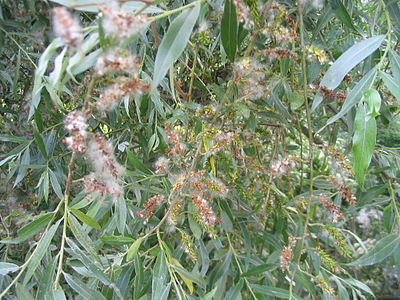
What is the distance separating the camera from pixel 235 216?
122 cm

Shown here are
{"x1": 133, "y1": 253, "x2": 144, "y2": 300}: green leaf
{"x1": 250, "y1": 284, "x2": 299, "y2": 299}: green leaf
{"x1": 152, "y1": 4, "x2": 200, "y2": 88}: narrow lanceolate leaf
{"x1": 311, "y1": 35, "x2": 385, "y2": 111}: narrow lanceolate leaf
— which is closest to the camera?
{"x1": 152, "y1": 4, "x2": 200, "y2": 88}: narrow lanceolate leaf

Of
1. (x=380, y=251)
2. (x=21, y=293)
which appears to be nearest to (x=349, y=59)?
(x=380, y=251)

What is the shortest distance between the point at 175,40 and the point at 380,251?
0.66m

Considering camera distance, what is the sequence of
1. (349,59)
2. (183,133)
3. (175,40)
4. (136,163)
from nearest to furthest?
(175,40), (349,59), (136,163), (183,133)

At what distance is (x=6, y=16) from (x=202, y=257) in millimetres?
864

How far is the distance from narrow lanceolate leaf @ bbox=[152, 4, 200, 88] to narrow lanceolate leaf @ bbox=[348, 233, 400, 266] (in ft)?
2.03

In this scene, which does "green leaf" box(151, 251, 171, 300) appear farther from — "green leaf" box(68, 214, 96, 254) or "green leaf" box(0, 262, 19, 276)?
"green leaf" box(0, 262, 19, 276)

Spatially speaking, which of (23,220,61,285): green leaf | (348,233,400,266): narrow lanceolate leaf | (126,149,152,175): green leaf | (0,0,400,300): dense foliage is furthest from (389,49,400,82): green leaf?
(23,220,61,285): green leaf

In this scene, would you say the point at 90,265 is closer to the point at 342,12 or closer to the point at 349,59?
the point at 349,59

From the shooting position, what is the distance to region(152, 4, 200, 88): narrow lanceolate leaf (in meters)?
0.63

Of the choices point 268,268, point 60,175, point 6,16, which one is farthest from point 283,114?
point 6,16

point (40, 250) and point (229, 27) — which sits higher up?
point (229, 27)

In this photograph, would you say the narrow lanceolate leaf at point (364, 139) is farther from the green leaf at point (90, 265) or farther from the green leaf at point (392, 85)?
the green leaf at point (90, 265)

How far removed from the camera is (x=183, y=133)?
3.63ft
